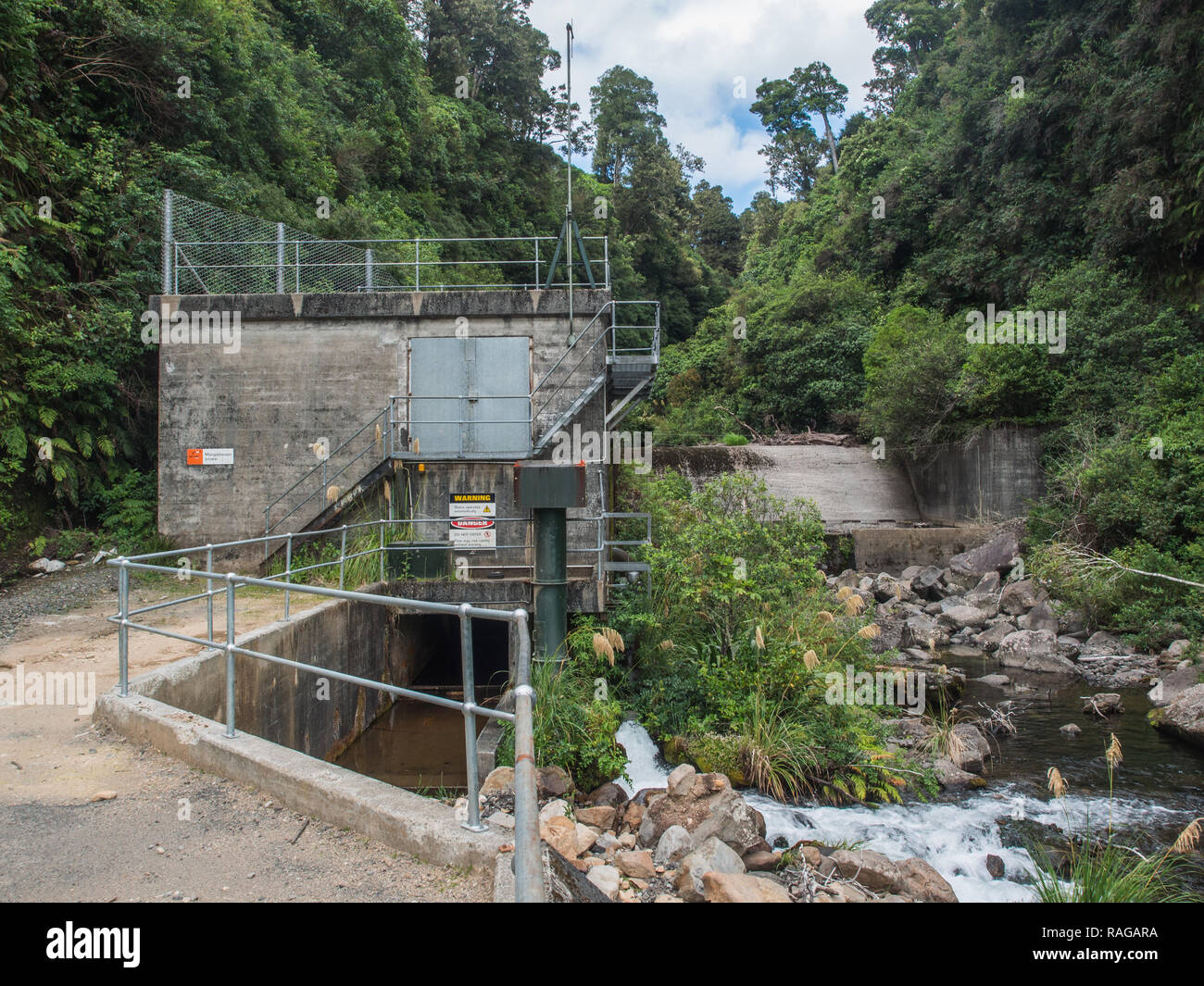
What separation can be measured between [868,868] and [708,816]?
4.09ft

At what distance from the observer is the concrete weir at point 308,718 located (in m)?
3.41

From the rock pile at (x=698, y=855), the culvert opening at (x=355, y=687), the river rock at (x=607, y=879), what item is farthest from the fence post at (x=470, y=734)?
the river rock at (x=607, y=879)

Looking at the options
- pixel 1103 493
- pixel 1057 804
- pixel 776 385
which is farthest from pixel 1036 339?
pixel 1057 804

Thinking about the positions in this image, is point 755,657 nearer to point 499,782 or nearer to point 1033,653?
point 499,782

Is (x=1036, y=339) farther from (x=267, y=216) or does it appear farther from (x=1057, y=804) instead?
(x=267, y=216)

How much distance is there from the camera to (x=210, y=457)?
13.2m

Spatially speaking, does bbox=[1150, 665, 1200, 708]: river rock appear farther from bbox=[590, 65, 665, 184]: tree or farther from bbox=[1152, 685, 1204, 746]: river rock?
bbox=[590, 65, 665, 184]: tree

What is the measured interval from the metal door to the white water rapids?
6981 millimetres

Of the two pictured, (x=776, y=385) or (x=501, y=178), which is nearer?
(x=776, y=385)

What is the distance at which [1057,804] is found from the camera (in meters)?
7.46

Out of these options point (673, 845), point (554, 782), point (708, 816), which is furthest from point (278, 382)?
point (673, 845)

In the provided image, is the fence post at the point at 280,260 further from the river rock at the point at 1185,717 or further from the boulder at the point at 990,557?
the boulder at the point at 990,557
